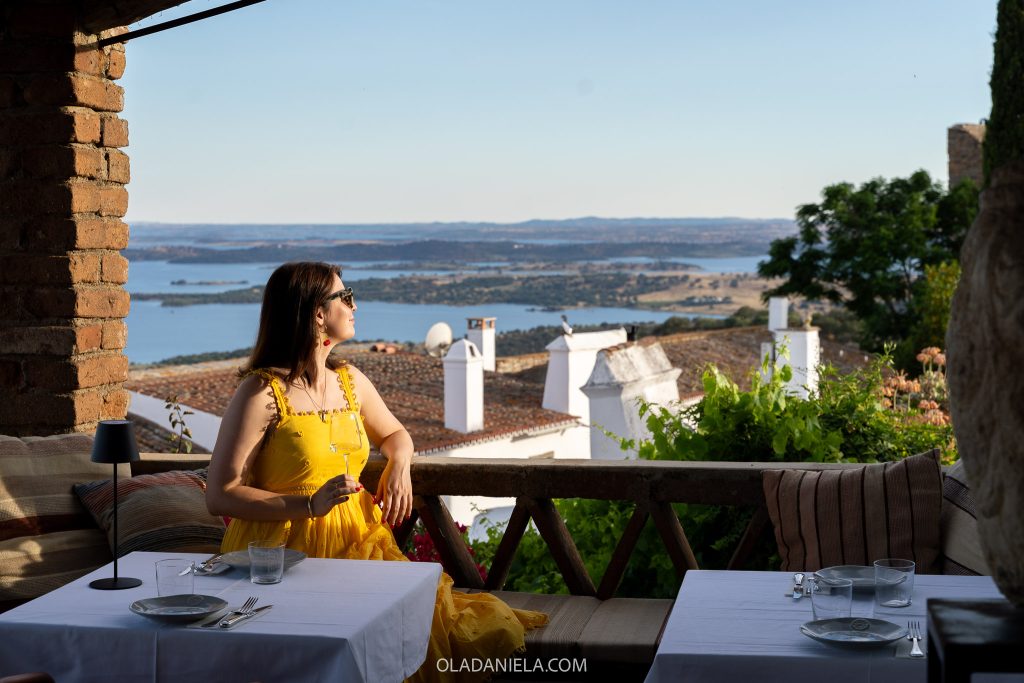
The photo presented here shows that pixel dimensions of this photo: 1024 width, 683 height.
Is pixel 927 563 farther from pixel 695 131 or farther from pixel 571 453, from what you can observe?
pixel 695 131

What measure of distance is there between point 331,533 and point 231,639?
3.32 feet

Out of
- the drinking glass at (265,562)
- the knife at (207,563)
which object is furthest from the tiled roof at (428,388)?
the drinking glass at (265,562)

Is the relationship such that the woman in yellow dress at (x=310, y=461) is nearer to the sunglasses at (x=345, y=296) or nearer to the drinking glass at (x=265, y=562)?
the sunglasses at (x=345, y=296)

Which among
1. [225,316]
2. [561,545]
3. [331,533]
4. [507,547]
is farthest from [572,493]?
[225,316]

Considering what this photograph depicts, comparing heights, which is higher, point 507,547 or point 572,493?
point 572,493

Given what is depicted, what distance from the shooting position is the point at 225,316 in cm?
3616

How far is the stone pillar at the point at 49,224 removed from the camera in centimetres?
421

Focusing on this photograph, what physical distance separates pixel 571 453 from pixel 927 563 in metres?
15.5

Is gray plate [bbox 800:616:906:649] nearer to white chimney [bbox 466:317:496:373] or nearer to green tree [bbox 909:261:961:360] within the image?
white chimney [bbox 466:317:496:373]

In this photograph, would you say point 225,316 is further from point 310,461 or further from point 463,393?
point 310,461

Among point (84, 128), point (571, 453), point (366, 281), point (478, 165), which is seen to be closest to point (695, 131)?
point (478, 165)

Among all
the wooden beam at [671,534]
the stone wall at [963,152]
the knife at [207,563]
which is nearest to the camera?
the knife at [207,563]

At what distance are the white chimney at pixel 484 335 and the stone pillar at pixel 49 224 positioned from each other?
16.3 metres

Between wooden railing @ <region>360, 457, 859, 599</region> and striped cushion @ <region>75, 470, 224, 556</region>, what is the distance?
59 centimetres
